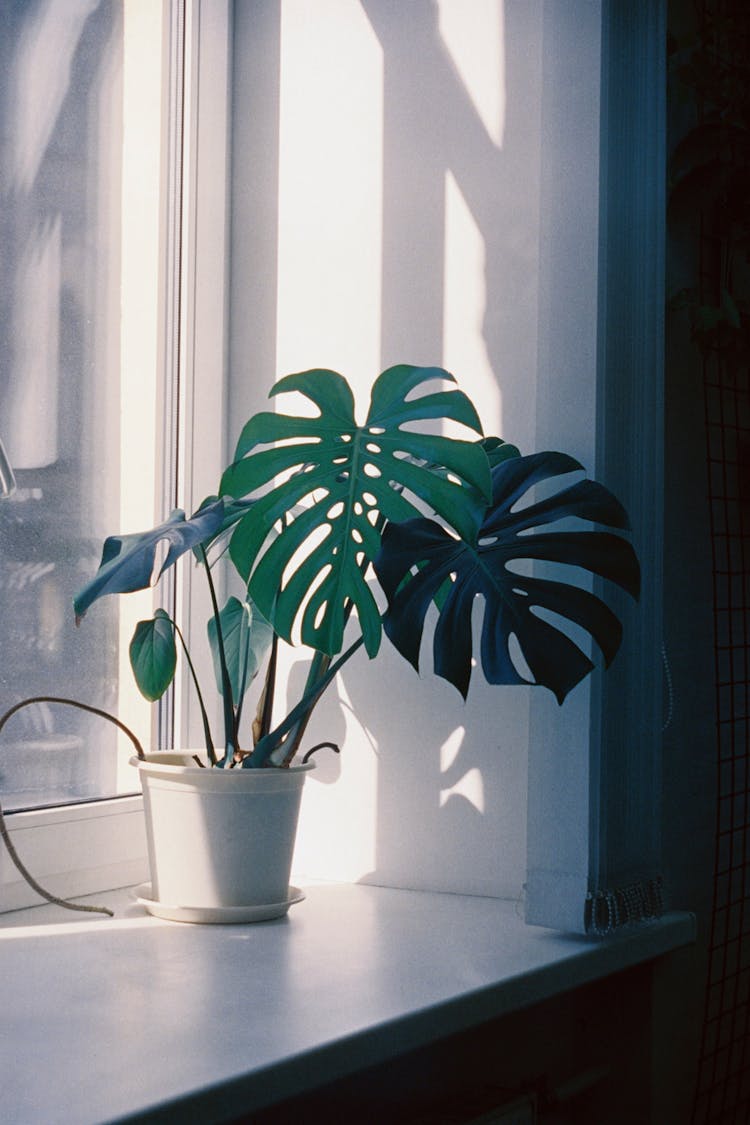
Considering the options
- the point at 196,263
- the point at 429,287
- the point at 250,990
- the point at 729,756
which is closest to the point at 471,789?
the point at 729,756

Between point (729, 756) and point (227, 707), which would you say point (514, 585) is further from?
point (729, 756)

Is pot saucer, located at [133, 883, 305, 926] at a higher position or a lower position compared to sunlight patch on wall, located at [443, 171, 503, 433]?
lower

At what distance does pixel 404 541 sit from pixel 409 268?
52cm

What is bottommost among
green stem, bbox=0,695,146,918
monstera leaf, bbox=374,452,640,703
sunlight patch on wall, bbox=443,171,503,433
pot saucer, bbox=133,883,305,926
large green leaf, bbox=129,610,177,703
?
pot saucer, bbox=133,883,305,926

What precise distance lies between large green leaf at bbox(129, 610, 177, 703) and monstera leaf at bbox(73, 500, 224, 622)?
0.15 meters

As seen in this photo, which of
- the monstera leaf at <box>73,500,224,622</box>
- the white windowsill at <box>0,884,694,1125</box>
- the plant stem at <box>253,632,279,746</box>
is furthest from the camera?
the plant stem at <box>253,632,279,746</box>

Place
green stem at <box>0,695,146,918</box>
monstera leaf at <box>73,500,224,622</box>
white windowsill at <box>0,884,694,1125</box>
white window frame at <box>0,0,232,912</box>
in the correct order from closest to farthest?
white windowsill at <box>0,884,694,1125</box>, monstera leaf at <box>73,500,224,622</box>, green stem at <box>0,695,146,918</box>, white window frame at <box>0,0,232,912</box>

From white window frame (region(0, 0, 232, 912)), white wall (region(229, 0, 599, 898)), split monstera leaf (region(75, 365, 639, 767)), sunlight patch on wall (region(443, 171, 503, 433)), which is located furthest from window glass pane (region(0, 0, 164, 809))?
sunlight patch on wall (region(443, 171, 503, 433))

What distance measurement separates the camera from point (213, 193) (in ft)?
5.85

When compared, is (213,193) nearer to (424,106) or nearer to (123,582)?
(424,106)

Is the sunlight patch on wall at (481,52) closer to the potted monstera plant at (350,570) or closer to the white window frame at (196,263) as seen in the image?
the white window frame at (196,263)

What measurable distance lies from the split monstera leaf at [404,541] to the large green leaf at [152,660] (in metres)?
0.15

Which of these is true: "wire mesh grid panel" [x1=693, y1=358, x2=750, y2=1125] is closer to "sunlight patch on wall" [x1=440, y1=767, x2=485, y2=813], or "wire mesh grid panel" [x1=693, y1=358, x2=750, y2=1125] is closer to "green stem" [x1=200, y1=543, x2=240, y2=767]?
"sunlight patch on wall" [x1=440, y1=767, x2=485, y2=813]

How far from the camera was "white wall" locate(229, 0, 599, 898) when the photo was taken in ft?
5.13
